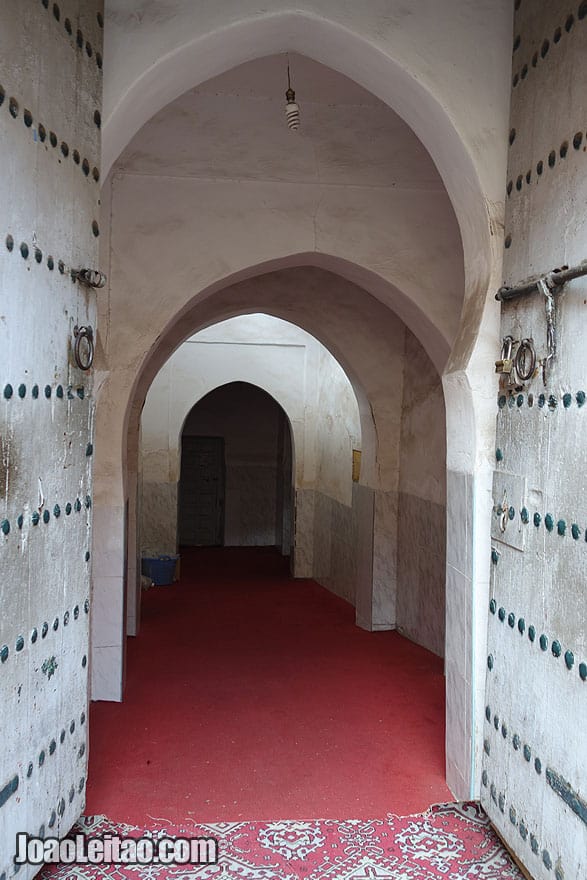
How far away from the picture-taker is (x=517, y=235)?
3.08 meters

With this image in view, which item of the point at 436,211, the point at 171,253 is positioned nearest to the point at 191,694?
the point at 171,253

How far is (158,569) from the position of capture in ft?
32.5

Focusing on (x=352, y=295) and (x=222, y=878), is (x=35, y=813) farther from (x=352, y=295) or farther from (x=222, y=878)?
(x=352, y=295)

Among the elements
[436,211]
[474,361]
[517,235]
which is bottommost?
[474,361]

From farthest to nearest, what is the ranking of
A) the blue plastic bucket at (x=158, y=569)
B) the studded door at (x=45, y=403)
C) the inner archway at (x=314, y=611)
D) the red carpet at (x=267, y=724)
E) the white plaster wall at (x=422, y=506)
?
the blue plastic bucket at (x=158, y=569)
the white plaster wall at (x=422, y=506)
the inner archway at (x=314, y=611)
the red carpet at (x=267, y=724)
the studded door at (x=45, y=403)

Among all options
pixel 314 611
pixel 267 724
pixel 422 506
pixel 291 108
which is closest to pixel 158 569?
pixel 314 611

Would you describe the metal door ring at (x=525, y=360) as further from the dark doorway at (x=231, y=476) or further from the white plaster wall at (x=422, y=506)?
the dark doorway at (x=231, y=476)

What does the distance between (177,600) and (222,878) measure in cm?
614

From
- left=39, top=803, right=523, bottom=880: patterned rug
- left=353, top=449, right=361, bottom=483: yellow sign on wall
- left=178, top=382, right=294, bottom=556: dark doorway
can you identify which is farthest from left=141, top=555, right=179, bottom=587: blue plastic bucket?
left=39, top=803, right=523, bottom=880: patterned rug

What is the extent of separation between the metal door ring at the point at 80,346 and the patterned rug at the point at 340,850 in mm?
1943

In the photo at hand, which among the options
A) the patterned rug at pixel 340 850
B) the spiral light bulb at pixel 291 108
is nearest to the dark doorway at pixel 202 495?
the spiral light bulb at pixel 291 108

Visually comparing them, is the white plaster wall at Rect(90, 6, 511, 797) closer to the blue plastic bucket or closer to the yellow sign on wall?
the yellow sign on wall

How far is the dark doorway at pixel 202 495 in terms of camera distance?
50.7 feet

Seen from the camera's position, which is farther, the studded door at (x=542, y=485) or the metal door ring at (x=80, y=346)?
the metal door ring at (x=80, y=346)
